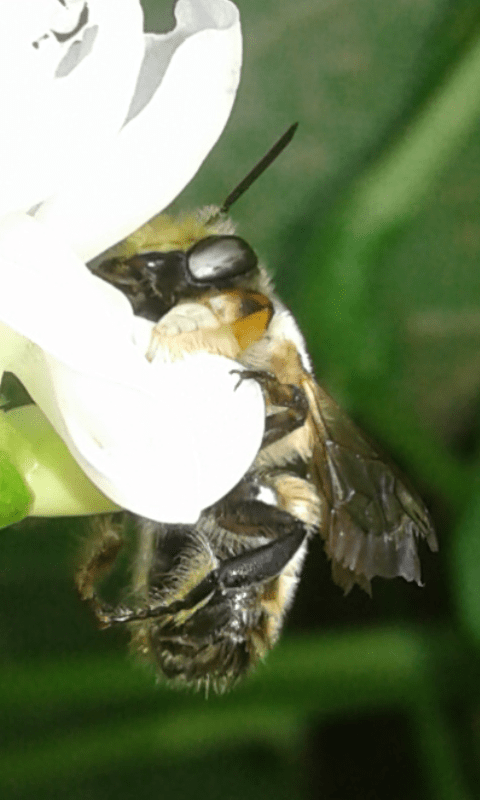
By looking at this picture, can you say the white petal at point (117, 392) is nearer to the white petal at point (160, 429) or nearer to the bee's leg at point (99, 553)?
the white petal at point (160, 429)

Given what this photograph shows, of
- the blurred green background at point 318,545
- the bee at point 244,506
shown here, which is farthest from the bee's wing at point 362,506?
the blurred green background at point 318,545

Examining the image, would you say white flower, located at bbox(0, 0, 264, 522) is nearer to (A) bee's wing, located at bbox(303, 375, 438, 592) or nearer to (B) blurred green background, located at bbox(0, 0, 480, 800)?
(A) bee's wing, located at bbox(303, 375, 438, 592)

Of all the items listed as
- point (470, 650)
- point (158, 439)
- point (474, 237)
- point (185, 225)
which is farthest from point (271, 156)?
point (474, 237)

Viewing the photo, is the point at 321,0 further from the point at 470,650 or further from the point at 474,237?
the point at 470,650

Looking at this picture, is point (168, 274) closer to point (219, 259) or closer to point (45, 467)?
point (219, 259)

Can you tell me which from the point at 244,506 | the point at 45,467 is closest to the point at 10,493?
the point at 45,467

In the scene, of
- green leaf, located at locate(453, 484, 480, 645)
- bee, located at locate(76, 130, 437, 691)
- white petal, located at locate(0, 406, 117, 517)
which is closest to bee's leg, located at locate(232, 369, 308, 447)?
bee, located at locate(76, 130, 437, 691)
